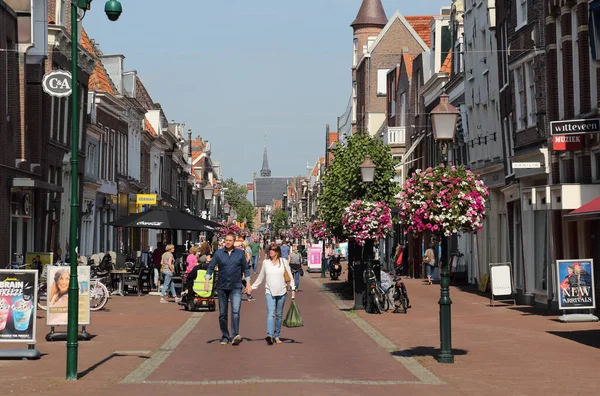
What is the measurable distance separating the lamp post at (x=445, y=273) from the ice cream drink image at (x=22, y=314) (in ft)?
19.6

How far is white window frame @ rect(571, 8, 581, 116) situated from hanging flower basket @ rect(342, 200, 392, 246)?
6.80 m

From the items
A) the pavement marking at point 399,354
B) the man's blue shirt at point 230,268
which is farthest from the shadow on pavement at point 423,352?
the man's blue shirt at point 230,268

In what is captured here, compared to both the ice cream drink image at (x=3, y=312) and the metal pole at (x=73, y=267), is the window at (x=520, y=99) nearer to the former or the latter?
the ice cream drink image at (x=3, y=312)

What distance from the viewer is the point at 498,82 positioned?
110 ft

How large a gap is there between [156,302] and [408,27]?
49716mm

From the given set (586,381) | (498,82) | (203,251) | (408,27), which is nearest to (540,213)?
(498,82)

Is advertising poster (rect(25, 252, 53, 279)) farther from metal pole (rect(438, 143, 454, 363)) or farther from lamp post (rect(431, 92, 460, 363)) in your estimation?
metal pole (rect(438, 143, 454, 363))

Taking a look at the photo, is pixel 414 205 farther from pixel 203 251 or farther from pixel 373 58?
pixel 373 58

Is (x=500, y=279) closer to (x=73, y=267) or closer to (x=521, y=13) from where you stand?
(x=521, y=13)

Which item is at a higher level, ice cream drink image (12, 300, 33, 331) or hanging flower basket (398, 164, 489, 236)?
hanging flower basket (398, 164, 489, 236)

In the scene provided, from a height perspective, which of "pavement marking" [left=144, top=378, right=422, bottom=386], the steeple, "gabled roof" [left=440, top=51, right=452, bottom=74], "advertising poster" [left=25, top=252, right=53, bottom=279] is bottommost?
"pavement marking" [left=144, top=378, right=422, bottom=386]

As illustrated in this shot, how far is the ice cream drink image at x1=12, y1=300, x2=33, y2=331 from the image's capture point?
15.1 meters

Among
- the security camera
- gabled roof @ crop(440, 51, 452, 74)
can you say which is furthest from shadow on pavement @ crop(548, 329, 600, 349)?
gabled roof @ crop(440, 51, 452, 74)

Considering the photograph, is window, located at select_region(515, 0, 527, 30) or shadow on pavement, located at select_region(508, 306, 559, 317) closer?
shadow on pavement, located at select_region(508, 306, 559, 317)
